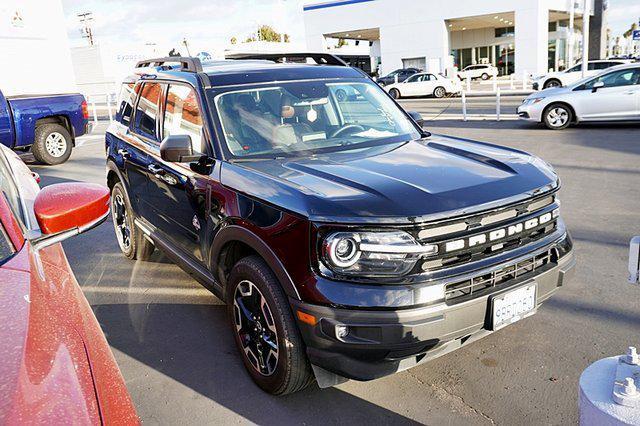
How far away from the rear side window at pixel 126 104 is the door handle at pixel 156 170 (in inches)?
42.3

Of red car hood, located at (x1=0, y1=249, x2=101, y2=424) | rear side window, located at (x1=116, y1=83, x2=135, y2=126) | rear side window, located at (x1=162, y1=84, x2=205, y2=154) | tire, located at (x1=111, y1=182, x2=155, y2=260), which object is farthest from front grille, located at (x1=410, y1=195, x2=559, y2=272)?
rear side window, located at (x1=116, y1=83, x2=135, y2=126)

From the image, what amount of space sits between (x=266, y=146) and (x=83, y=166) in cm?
941

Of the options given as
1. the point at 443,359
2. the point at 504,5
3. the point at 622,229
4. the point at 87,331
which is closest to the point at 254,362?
the point at 443,359

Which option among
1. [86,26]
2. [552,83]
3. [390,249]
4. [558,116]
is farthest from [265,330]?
[86,26]

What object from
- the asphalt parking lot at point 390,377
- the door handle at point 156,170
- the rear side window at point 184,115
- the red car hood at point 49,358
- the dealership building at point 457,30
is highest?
the dealership building at point 457,30

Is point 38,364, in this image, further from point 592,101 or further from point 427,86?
point 427,86

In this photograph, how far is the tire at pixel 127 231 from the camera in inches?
215

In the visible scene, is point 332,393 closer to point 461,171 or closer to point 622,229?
point 461,171

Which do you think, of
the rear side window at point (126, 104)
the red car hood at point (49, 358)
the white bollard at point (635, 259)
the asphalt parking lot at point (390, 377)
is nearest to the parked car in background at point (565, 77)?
the asphalt parking lot at point (390, 377)

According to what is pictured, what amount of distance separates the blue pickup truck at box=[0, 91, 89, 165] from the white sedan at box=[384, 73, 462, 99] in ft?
65.5

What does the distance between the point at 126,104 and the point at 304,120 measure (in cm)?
239

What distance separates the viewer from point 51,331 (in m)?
1.68

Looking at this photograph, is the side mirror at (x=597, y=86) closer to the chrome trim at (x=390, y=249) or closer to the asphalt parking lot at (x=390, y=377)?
the asphalt parking lot at (x=390, y=377)

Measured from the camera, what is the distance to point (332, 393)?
334 cm
